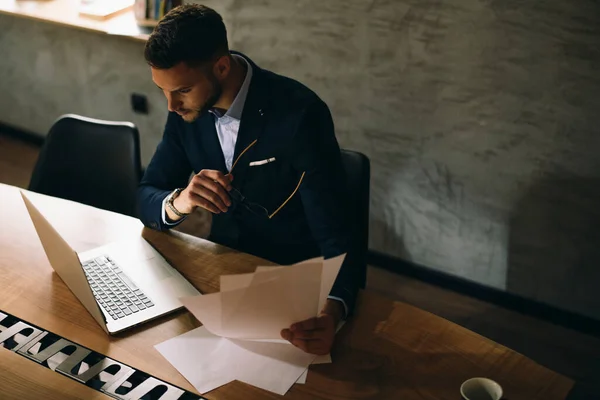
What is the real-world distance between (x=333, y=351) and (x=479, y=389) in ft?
1.07

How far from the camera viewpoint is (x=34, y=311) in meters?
1.69

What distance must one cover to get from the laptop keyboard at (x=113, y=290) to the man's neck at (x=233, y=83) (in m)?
0.50

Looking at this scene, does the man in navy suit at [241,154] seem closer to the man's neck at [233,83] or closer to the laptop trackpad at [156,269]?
the man's neck at [233,83]

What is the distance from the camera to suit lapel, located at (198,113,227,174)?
→ 2018 mm

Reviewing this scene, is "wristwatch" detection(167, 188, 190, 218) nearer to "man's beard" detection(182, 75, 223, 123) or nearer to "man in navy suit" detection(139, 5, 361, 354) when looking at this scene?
"man in navy suit" detection(139, 5, 361, 354)

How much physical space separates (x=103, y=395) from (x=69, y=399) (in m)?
0.06

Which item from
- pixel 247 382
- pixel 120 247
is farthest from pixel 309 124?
pixel 247 382

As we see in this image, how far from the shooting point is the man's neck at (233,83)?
6.36 ft

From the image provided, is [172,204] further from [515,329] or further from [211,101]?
[515,329]

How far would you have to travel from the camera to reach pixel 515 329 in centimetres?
287

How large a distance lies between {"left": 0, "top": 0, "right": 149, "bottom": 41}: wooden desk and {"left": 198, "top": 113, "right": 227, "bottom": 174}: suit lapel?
154 cm

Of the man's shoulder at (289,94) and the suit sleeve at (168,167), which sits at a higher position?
the man's shoulder at (289,94)

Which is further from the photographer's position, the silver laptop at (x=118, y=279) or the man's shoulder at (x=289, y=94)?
the man's shoulder at (x=289, y=94)

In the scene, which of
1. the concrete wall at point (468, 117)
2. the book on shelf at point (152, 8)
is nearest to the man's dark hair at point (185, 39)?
the concrete wall at point (468, 117)
